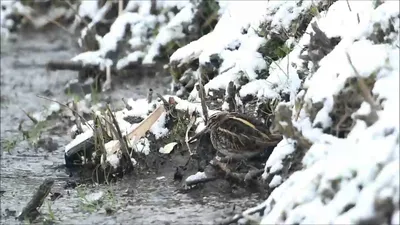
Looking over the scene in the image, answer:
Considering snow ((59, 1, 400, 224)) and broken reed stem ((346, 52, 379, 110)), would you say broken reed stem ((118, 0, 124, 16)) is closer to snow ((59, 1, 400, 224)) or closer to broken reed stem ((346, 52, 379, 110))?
snow ((59, 1, 400, 224))

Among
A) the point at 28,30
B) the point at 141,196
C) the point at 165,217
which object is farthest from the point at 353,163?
the point at 28,30

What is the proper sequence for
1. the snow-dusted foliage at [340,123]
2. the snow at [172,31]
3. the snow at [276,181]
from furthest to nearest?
the snow at [172,31] → the snow at [276,181] → the snow-dusted foliage at [340,123]

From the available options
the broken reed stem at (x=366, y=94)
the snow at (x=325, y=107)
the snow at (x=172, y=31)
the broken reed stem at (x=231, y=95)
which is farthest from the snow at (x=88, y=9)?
the broken reed stem at (x=366, y=94)

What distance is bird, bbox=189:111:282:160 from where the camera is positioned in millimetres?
3238

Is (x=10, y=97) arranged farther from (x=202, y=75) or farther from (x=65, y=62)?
(x=202, y=75)

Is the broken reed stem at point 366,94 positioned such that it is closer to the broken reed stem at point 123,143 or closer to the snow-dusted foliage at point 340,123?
the snow-dusted foliage at point 340,123

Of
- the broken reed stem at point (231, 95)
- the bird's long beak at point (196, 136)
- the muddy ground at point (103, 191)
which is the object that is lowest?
the muddy ground at point (103, 191)

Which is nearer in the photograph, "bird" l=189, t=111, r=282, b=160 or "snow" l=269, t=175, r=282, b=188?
"snow" l=269, t=175, r=282, b=188

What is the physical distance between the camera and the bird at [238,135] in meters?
3.24

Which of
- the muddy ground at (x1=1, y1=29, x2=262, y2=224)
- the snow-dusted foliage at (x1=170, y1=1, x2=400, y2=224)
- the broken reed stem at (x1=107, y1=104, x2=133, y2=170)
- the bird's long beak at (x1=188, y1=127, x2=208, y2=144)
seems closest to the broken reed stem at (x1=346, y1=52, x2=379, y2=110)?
the snow-dusted foliage at (x1=170, y1=1, x2=400, y2=224)

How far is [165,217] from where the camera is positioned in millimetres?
3006

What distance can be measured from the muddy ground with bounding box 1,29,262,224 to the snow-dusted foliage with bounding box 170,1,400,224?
33 cm

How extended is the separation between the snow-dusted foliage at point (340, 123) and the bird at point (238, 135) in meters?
0.19

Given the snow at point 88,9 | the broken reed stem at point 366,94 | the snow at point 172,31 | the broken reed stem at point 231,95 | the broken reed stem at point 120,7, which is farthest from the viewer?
the snow at point 88,9
